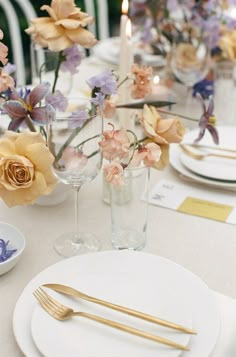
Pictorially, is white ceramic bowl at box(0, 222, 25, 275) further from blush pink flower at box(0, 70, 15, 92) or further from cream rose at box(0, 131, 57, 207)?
blush pink flower at box(0, 70, 15, 92)

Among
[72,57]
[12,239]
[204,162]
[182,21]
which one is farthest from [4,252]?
[182,21]

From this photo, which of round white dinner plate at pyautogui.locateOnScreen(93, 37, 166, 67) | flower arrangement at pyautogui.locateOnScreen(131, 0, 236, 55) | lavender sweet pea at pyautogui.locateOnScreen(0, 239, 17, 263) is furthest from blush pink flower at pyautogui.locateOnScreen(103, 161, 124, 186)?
round white dinner plate at pyautogui.locateOnScreen(93, 37, 166, 67)

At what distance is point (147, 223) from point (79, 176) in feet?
0.62

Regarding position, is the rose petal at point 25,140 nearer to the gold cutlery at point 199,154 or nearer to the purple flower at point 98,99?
the purple flower at point 98,99

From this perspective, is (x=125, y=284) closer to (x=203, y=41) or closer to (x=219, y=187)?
(x=219, y=187)

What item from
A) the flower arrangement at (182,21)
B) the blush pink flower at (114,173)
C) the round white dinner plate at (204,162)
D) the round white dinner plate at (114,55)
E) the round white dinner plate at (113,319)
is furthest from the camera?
the round white dinner plate at (114,55)

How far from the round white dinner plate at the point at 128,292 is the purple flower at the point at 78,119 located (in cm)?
20

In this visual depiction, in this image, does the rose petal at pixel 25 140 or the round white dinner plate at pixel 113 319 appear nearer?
the round white dinner plate at pixel 113 319

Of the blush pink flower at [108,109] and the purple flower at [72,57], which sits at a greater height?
the purple flower at [72,57]

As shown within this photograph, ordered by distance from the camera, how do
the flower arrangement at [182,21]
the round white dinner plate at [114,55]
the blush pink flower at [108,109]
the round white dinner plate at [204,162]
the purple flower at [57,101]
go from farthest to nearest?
1. the round white dinner plate at [114,55]
2. the flower arrangement at [182,21]
3. the round white dinner plate at [204,162]
4. the blush pink flower at [108,109]
5. the purple flower at [57,101]

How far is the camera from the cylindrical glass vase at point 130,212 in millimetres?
988

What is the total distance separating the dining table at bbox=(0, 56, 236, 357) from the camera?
2.70ft

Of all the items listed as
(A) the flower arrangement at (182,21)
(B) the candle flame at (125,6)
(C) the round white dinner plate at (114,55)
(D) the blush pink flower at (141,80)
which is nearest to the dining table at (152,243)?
(D) the blush pink flower at (141,80)

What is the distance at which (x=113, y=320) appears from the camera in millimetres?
774
